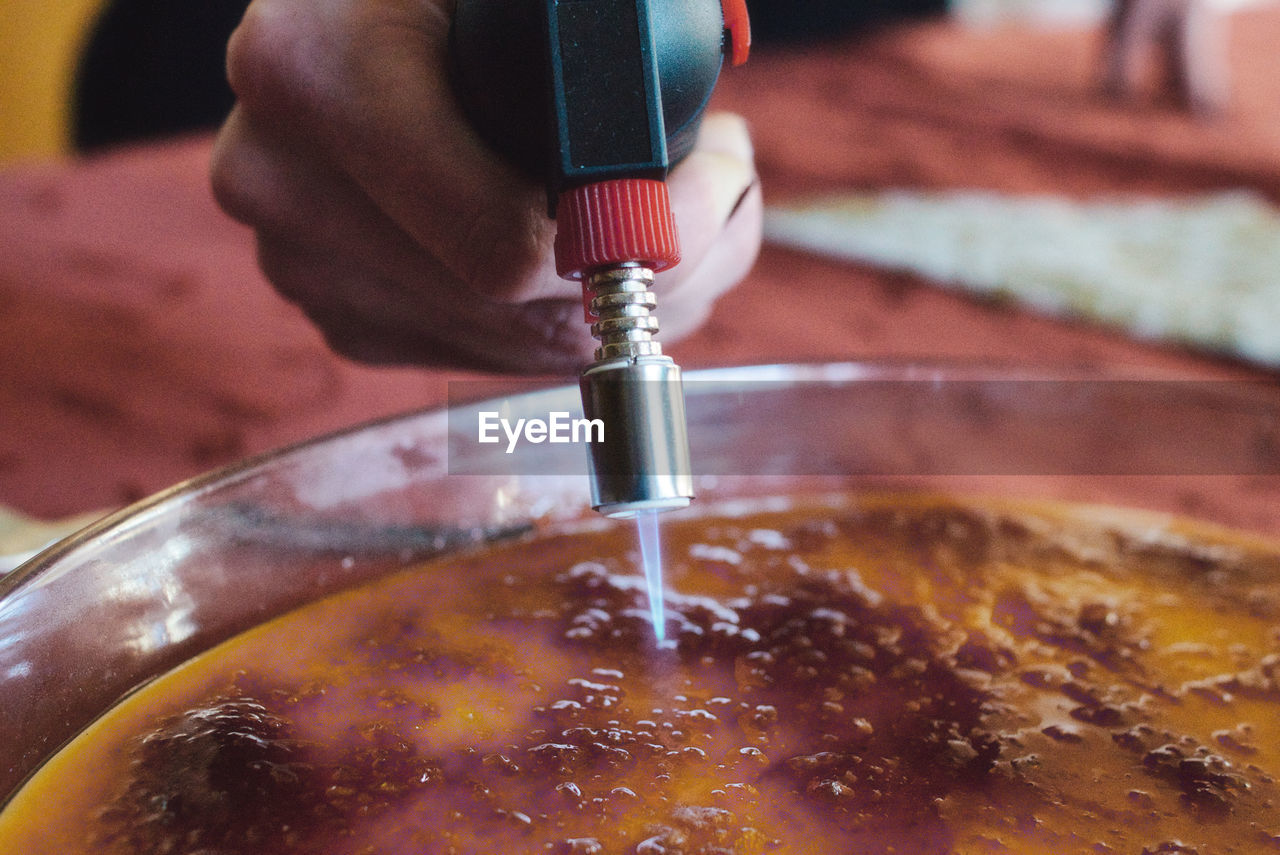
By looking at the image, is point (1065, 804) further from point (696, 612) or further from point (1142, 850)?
point (696, 612)

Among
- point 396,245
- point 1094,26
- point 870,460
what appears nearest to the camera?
point 396,245

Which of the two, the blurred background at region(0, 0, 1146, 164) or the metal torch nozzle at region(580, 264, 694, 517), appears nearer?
the metal torch nozzle at region(580, 264, 694, 517)

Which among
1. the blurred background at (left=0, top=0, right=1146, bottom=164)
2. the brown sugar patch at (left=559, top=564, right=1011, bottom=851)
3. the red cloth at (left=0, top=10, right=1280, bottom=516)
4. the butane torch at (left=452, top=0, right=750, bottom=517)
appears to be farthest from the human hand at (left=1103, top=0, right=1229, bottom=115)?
the butane torch at (left=452, top=0, right=750, bottom=517)

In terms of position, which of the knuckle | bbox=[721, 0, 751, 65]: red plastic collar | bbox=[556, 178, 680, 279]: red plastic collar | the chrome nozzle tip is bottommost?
the chrome nozzle tip

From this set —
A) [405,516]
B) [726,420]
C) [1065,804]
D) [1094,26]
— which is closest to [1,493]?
[405,516]

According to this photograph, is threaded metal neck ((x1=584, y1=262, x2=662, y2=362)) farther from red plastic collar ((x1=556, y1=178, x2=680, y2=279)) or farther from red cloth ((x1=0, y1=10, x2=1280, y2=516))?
red cloth ((x1=0, y1=10, x2=1280, y2=516))

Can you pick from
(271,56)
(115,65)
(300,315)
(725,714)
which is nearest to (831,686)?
(725,714)

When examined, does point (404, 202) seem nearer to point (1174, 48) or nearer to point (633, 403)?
point (633, 403)

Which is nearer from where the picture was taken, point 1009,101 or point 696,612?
point 696,612
